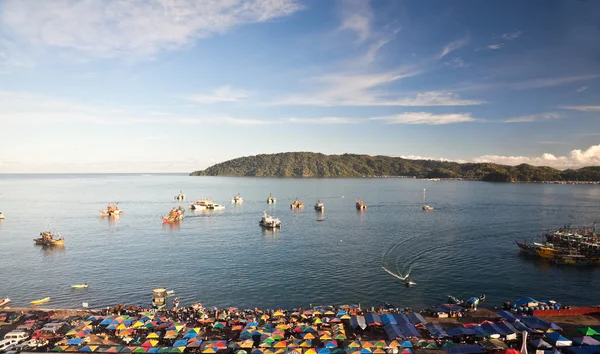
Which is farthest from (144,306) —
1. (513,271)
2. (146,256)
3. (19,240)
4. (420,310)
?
(19,240)

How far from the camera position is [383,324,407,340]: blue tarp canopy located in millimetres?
35656

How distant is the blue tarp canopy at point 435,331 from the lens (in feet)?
119

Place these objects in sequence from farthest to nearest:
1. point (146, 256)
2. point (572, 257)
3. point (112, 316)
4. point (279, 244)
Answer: point (279, 244)
point (146, 256)
point (572, 257)
point (112, 316)

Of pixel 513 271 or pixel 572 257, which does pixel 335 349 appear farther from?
pixel 572 257

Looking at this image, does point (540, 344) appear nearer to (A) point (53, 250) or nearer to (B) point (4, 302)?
(B) point (4, 302)

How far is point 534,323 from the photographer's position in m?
37.8

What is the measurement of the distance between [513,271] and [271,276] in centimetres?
4410

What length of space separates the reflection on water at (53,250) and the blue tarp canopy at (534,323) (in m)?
92.1

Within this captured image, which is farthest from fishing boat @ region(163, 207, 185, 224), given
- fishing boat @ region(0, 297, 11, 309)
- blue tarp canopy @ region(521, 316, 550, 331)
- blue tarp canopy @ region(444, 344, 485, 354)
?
blue tarp canopy @ region(521, 316, 550, 331)

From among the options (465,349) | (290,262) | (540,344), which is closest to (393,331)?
(465,349)

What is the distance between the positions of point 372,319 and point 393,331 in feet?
11.5

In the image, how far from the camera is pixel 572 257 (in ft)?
235

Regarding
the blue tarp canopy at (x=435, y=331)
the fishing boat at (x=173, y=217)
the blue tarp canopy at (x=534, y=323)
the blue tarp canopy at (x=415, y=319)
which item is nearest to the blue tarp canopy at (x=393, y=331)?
the blue tarp canopy at (x=415, y=319)

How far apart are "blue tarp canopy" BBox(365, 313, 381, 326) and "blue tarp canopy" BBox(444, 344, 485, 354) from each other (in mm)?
7651
